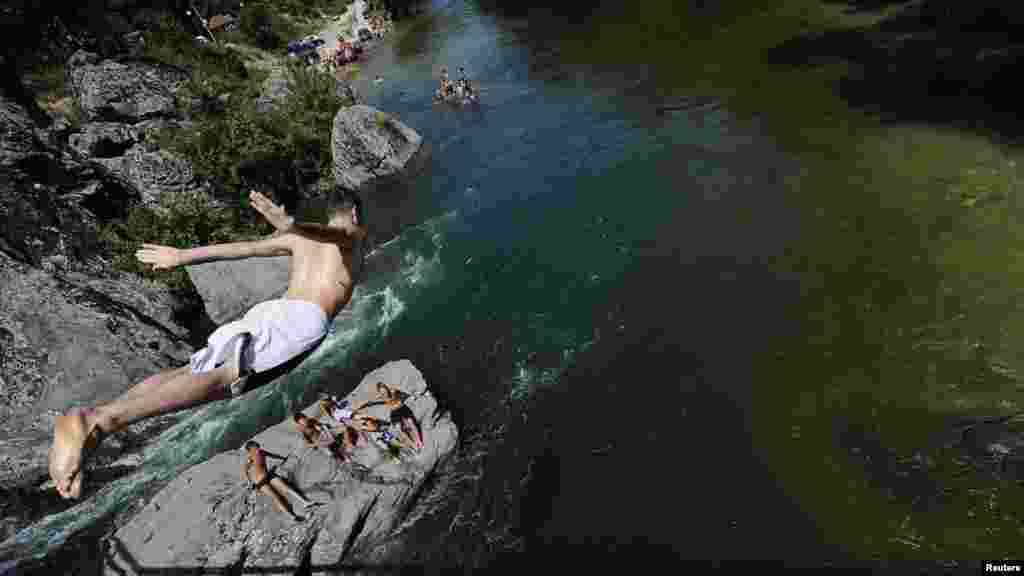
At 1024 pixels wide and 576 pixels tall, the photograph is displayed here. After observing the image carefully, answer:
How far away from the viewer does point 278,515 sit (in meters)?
11.3

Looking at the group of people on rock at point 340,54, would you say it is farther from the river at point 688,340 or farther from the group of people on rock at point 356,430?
the group of people on rock at point 356,430

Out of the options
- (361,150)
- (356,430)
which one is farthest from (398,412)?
(361,150)

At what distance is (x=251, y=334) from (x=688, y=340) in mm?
12086

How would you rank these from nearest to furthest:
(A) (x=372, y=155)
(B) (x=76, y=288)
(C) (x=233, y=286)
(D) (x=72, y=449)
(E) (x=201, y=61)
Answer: (D) (x=72, y=449) < (B) (x=76, y=288) < (C) (x=233, y=286) < (A) (x=372, y=155) < (E) (x=201, y=61)

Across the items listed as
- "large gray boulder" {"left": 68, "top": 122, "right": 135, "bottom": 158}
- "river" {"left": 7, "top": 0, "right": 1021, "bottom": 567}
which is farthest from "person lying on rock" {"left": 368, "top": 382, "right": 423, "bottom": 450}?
"large gray boulder" {"left": 68, "top": 122, "right": 135, "bottom": 158}

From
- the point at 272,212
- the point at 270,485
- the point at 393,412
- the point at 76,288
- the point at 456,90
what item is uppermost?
the point at 272,212

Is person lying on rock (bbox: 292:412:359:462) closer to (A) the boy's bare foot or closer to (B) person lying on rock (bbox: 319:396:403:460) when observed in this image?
(B) person lying on rock (bbox: 319:396:403:460)

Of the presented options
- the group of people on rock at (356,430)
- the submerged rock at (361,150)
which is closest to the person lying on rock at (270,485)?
the group of people on rock at (356,430)

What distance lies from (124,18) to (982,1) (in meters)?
54.7

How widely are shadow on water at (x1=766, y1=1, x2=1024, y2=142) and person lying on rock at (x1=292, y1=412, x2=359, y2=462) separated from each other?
21074 mm

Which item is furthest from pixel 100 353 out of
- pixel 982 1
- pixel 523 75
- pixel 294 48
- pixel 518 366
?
pixel 294 48

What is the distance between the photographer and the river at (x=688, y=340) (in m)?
10.5

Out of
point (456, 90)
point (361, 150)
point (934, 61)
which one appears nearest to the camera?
point (934, 61)

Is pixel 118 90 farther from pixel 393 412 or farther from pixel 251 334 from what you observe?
pixel 251 334
